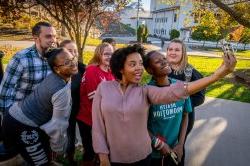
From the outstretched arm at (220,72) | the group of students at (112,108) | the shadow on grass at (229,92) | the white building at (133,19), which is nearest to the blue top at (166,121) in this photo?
the group of students at (112,108)

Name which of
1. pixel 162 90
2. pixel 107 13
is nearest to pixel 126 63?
pixel 162 90

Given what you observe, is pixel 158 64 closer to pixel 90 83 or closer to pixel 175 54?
pixel 175 54

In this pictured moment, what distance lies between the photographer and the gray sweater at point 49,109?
2.77 metres

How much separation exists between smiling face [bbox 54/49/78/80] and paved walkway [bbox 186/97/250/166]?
291cm

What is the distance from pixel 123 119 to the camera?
2584 mm

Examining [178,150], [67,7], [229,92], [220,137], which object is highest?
[67,7]

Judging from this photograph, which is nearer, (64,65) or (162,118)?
(64,65)

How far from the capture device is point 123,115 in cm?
258

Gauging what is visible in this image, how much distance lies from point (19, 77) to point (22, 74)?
46mm

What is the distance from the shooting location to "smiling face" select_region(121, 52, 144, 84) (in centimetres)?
271

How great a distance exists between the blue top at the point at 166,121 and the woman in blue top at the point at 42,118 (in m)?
0.85

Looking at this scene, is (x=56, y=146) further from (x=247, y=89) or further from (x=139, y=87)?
(x=247, y=89)

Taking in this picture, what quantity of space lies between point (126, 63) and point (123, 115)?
0.47 metres

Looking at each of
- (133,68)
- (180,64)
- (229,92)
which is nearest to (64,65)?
(133,68)
